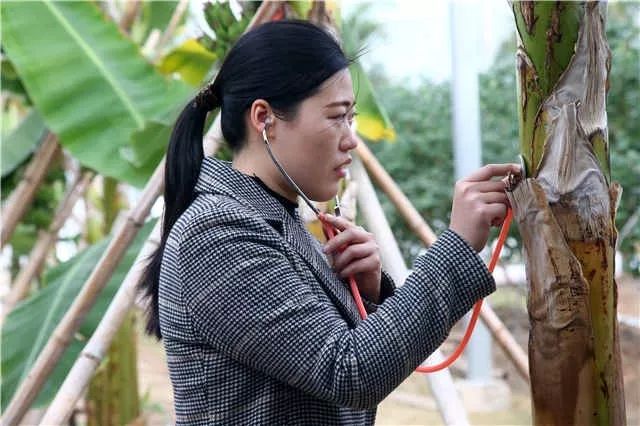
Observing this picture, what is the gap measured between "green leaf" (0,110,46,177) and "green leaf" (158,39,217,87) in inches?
20.0

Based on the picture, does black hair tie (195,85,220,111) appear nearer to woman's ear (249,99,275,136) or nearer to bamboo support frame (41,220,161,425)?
woman's ear (249,99,275,136)

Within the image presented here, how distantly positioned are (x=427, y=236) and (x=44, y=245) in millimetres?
1610

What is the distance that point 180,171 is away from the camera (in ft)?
3.51

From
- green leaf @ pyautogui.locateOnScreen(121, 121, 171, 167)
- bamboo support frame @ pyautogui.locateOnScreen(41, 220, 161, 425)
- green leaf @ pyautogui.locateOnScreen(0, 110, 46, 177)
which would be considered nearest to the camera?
bamboo support frame @ pyautogui.locateOnScreen(41, 220, 161, 425)

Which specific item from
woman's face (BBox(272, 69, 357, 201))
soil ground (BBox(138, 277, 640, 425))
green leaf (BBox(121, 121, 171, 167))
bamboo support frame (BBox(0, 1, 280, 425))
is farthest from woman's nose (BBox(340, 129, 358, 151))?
soil ground (BBox(138, 277, 640, 425))

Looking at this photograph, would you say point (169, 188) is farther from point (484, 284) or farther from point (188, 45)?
point (188, 45)

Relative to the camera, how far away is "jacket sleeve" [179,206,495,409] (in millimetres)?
862

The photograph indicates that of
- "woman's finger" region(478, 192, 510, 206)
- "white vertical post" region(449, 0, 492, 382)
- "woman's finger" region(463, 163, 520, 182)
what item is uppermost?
"white vertical post" region(449, 0, 492, 382)

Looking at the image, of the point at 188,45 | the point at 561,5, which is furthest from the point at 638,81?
the point at 561,5

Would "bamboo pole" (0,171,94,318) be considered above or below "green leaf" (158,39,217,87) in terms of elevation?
below

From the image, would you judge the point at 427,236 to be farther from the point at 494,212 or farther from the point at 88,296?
the point at 494,212

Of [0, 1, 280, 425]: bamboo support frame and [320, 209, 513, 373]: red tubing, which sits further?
[0, 1, 280, 425]: bamboo support frame

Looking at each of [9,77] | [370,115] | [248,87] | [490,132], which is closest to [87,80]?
[9,77]

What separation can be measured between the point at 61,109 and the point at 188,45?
508mm
